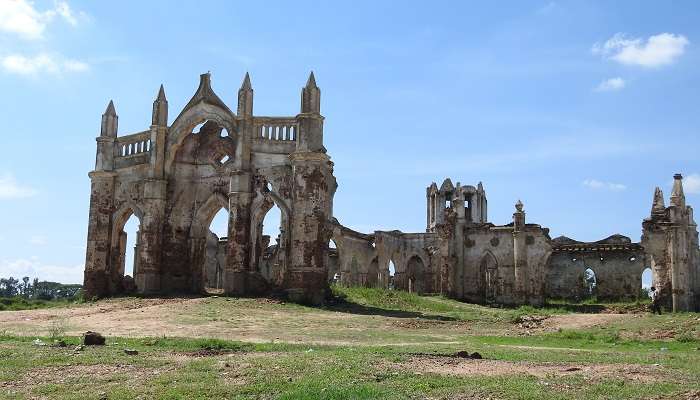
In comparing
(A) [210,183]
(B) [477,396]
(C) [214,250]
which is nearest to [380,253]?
(C) [214,250]

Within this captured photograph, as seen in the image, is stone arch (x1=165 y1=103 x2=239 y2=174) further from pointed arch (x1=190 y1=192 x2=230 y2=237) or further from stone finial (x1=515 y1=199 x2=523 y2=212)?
stone finial (x1=515 y1=199 x2=523 y2=212)

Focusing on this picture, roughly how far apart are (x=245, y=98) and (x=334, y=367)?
69.0ft

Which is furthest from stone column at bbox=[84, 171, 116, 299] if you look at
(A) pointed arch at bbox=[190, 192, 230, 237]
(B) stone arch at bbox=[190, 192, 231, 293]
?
(A) pointed arch at bbox=[190, 192, 230, 237]

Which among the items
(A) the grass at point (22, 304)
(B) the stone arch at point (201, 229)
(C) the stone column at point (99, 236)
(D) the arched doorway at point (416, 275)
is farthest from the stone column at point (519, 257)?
(A) the grass at point (22, 304)

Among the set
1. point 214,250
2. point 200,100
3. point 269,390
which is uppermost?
point 200,100

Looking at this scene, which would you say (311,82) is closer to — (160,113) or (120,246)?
Result: (160,113)

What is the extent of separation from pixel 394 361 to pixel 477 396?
10.7 ft

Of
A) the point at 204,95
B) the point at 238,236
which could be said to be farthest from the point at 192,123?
the point at 238,236

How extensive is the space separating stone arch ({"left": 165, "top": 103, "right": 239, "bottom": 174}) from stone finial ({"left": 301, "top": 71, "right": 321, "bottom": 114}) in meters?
3.23

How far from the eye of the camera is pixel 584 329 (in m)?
22.9

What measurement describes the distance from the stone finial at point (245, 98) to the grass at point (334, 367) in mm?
11637

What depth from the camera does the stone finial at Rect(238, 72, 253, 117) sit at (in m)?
30.7

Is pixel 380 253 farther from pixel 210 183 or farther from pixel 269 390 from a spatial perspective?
pixel 269 390

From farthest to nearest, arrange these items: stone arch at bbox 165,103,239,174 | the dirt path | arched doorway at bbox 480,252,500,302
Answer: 1. arched doorway at bbox 480,252,500,302
2. stone arch at bbox 165,103,239,174
3. the dirt path
